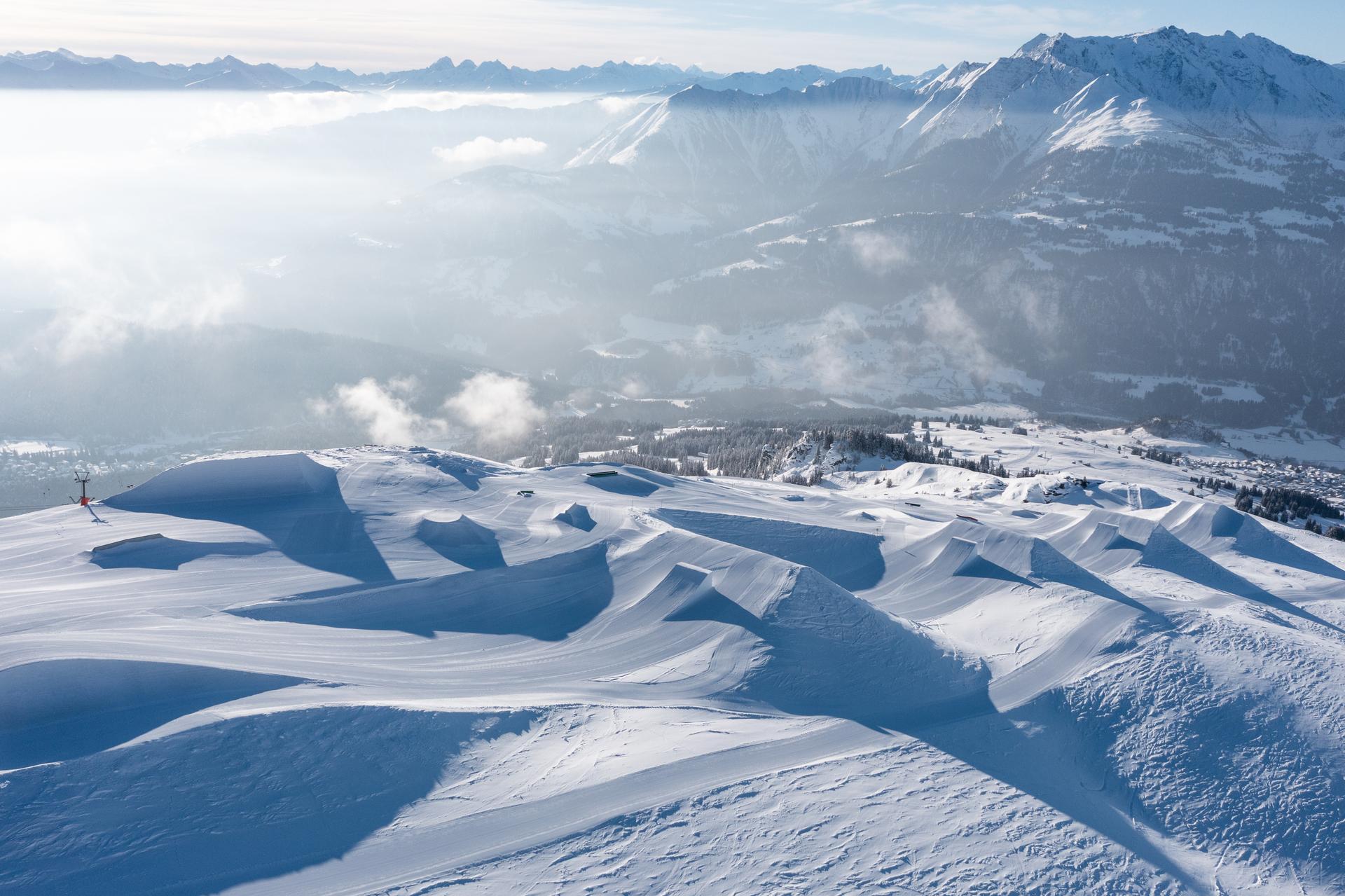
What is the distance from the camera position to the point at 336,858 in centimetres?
2459

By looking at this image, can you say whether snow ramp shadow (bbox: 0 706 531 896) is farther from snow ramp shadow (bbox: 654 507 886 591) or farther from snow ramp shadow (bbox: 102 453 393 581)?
snow ramp shadow (bbox: 654 507 886 591)

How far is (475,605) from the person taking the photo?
44375 mm

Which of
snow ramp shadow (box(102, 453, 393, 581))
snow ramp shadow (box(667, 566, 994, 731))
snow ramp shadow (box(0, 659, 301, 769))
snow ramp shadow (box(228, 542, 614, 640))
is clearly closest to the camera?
snow ramp shadow (box(0, 659, 301, 769))

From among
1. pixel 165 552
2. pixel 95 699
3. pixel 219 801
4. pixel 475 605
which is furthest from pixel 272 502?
pixel 219 801

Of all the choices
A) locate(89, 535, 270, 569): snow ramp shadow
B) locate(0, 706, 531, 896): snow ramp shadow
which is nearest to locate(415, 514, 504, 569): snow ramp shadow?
locate(89, 535, 270, 569): snow ramp shadow

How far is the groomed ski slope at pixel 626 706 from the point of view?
25453 millimetres

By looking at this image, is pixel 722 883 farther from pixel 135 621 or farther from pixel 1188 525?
pixel 1188 525

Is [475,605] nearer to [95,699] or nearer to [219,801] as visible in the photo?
[95,699]

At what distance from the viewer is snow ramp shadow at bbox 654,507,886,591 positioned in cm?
5466

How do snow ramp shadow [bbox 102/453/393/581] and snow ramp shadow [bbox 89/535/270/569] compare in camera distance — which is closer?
snow ramp shadow [bbox 89/535/270/569]

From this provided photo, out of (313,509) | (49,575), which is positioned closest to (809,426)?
(313,509)

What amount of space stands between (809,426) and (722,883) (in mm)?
165794

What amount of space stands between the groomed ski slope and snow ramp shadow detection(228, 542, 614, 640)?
23cm

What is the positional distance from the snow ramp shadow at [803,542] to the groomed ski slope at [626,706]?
1.02 ft
